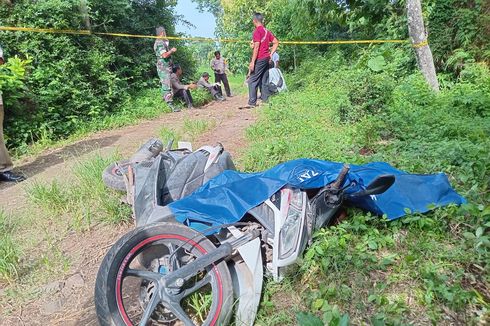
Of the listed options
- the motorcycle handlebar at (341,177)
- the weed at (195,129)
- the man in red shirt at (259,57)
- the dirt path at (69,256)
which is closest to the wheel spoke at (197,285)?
the dirt path at (69,256)

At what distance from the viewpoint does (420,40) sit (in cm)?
552

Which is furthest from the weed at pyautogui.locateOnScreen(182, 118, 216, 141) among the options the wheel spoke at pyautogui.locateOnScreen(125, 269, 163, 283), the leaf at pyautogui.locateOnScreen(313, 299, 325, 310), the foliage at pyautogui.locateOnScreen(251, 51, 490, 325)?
the leaf at pyautogui.locateOnScreen(313, 299, 325, 310)

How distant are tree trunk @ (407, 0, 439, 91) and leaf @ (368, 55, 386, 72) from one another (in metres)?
1.37

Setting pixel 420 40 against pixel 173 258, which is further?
pixel 420 40

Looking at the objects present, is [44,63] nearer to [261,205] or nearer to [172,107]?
[172,107]

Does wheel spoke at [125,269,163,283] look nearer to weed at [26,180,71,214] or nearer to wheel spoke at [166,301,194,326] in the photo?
wheel spoke at [166,301,194,326]

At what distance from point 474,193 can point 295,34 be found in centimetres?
1085

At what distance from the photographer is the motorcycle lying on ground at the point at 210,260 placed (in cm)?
180

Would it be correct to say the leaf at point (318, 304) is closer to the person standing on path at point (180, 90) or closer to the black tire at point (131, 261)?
the black tire at point (131, 261)

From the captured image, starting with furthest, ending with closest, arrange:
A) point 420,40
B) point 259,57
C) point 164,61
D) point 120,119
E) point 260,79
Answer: point 164,61, point 120,119, point 260,79, point 259,57, point 420,40

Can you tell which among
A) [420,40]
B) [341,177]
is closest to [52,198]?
[341,177]

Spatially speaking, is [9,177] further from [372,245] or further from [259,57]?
[259,57]

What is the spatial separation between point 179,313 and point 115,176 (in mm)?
1792

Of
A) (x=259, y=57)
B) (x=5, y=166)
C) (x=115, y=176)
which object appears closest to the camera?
(x=115, y=176)
